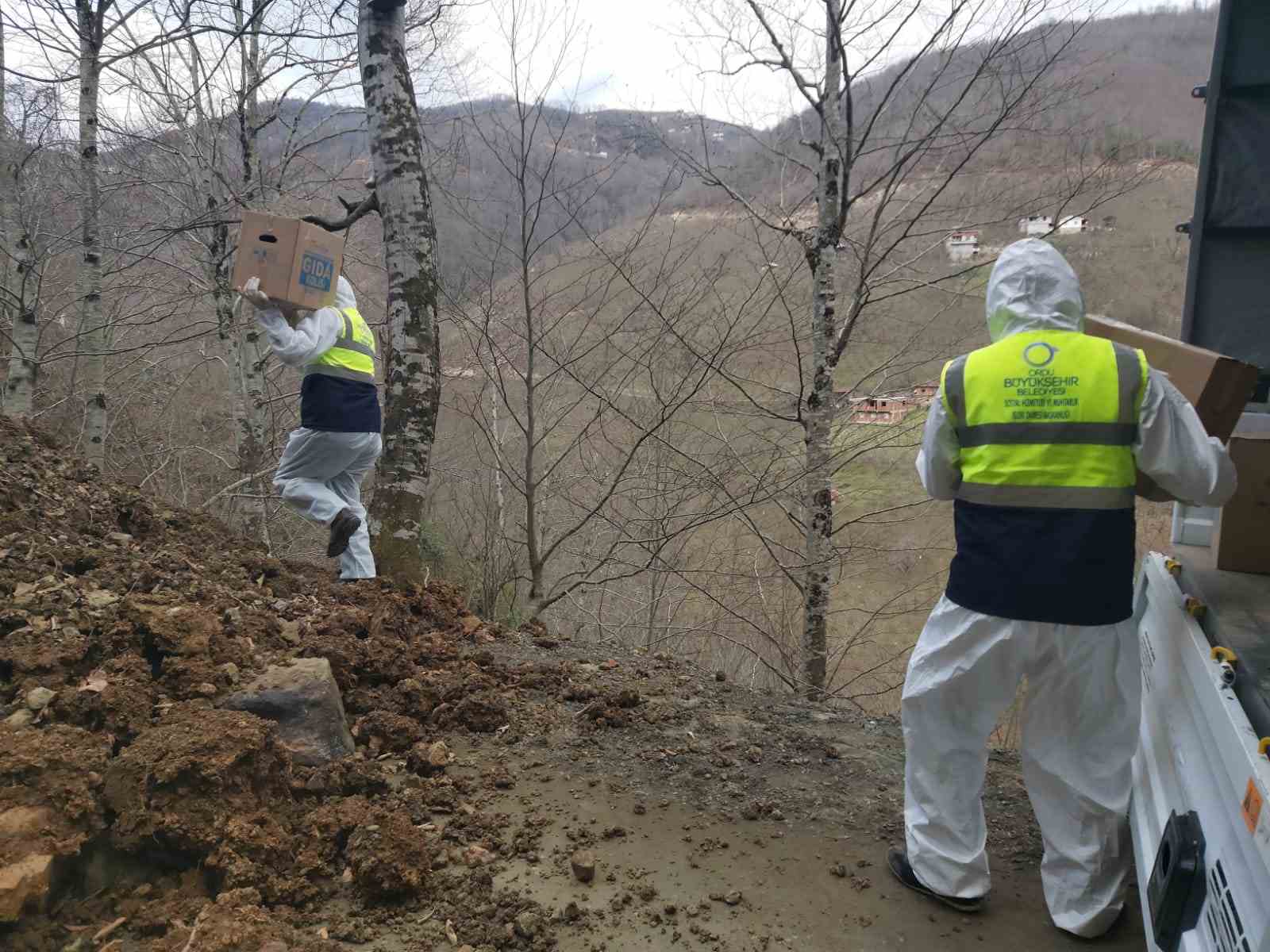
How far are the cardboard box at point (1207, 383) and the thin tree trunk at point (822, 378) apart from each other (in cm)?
363

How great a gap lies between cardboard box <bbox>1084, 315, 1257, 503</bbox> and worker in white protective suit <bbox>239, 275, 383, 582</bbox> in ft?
12.3

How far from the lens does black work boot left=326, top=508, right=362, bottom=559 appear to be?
179 inches

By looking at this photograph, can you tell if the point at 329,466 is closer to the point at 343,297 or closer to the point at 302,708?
the point at 343,297

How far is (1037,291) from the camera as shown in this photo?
7.98 ft

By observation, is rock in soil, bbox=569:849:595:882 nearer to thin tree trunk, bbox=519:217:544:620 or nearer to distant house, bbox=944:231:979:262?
thin tree trunk, bbox=519:217:544:620

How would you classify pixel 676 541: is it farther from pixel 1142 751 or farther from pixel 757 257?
pixel 1142 751

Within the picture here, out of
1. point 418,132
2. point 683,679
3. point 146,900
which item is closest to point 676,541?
point 683,679

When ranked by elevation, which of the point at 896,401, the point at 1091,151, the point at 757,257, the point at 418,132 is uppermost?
the point at 1091,151

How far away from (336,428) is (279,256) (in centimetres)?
95

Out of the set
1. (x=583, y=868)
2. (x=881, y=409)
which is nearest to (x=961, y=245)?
(x=881, y=409)

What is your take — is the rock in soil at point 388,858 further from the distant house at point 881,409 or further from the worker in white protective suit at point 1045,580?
the distant house at point 881,409

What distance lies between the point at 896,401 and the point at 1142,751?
465cm

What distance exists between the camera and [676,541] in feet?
27.6

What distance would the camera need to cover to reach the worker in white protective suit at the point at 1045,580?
2.24 meters
